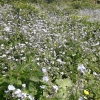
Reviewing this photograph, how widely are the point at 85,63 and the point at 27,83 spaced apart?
5.92 ft

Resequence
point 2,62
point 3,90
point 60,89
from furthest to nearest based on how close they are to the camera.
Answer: point 2,62 → point 60,89 → point 3,90

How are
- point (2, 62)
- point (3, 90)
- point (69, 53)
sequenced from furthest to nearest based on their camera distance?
point (69, 53) → point (2, 62) → point (3, 90)

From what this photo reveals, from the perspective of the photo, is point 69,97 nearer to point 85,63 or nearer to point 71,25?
point 85,63

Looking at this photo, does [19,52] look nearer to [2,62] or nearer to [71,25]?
[2,62]

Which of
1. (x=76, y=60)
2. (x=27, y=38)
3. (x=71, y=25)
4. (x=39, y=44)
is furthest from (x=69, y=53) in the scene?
(x=71, y=25)

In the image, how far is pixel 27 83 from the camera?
99.3 inches

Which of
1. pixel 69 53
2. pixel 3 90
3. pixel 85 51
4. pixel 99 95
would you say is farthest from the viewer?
pixel 85 51

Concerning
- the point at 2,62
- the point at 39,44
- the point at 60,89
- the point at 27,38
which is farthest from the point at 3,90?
the point at 27,38

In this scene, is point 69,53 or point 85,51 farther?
point 85,51

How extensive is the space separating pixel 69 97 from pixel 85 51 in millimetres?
2355

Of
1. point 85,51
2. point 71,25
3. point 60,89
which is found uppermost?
point 60,89

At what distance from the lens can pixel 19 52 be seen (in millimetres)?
4148

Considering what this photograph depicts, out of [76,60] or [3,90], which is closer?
[3,90]

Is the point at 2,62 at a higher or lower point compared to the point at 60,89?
lower
